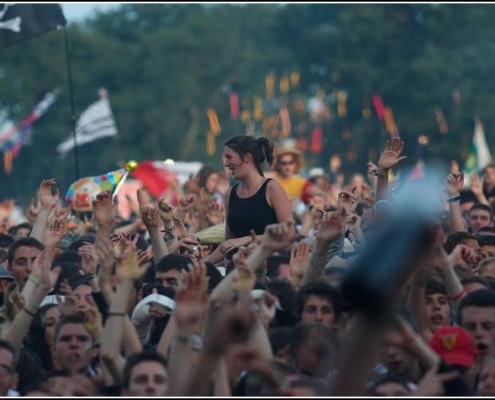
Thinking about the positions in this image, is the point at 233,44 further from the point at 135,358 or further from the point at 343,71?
the point at 135,358

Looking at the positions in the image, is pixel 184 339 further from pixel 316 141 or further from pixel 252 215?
pixel 316 141

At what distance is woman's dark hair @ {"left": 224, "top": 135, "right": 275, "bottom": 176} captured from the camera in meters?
11.5

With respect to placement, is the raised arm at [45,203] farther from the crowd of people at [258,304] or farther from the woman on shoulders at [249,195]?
the woman on shoulders at [249,195]

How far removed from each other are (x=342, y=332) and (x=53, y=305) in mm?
1878

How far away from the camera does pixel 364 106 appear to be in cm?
6284

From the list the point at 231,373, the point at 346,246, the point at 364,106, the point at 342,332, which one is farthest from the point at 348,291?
the point at 364,106

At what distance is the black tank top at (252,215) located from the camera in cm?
1134

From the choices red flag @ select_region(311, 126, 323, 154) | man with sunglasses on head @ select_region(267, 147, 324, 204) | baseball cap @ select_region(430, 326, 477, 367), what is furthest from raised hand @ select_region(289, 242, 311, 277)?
red flag @ select_region(311, 126, 323, 154)

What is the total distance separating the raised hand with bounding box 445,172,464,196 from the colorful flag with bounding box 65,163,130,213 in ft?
12.4

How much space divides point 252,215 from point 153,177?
12.0 m

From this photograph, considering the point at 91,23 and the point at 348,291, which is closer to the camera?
the point at 348,291

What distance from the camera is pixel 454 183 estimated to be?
1253 centimetres

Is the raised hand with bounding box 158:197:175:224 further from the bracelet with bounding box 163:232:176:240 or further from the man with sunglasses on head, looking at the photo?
the man with sunglasses on head

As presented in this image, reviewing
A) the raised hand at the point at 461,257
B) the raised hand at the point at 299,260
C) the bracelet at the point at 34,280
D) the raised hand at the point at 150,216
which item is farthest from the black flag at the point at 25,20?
the raised hand at the point at 461,257
